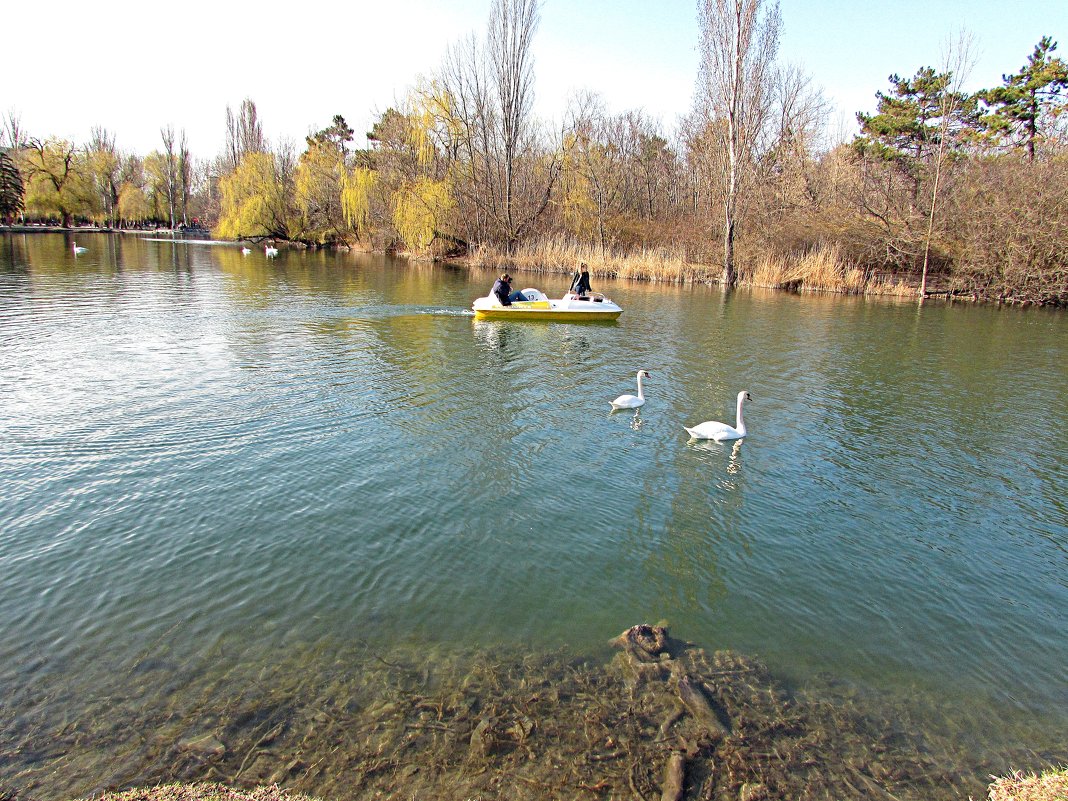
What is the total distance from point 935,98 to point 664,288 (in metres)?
15.4

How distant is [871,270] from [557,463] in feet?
93.5

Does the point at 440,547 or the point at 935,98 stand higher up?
the point at 935,98

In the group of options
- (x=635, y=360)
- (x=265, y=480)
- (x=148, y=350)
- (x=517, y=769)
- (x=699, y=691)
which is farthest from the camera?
(x=635, y=360)

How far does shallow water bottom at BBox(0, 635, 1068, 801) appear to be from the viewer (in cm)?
356

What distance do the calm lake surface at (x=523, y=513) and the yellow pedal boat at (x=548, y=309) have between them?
479 centimetres

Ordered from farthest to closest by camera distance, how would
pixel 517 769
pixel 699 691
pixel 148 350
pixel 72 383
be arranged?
1. pixel 148 350
2. pixel 72 383
3. pixel 699 691
4. pixel 517 769

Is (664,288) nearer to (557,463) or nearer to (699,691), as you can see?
(557,463)

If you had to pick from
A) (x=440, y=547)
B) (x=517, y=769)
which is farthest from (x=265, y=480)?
(x=517, y=769)

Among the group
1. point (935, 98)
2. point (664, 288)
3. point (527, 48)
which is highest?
point (527, 48)

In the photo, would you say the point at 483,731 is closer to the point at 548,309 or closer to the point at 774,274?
the point at 548,309

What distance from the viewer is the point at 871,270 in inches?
1212

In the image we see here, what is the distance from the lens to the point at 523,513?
6.91 m

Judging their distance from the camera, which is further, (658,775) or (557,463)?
(557,463)

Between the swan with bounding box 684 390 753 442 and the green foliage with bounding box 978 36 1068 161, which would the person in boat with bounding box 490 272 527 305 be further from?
the green foliage with bounding box 978 36 1068 161
